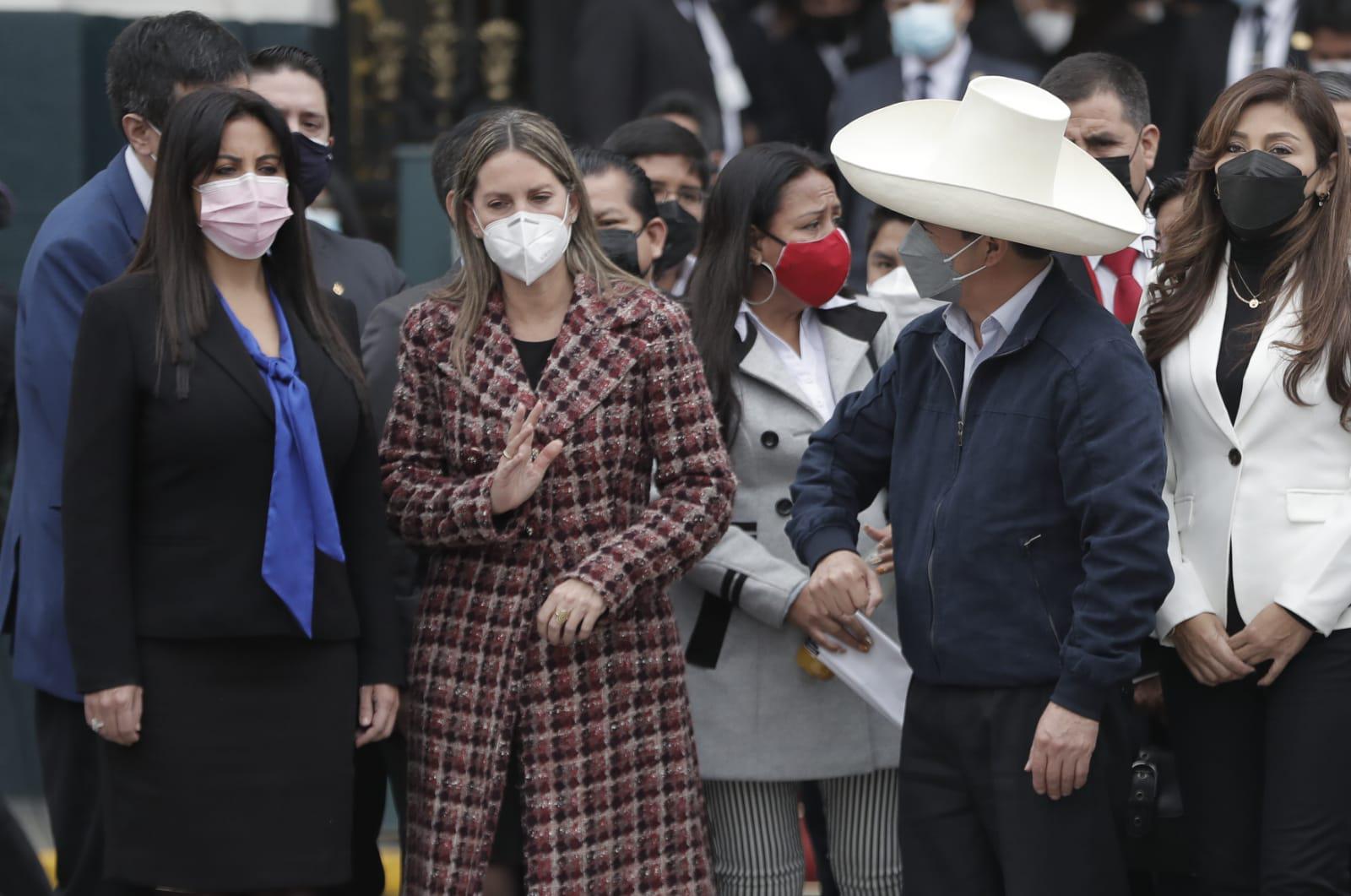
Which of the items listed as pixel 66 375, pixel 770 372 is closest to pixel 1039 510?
pixel 770 372

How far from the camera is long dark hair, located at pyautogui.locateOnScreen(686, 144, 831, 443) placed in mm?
4375

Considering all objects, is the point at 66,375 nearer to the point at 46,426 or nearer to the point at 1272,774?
the point at 46,426

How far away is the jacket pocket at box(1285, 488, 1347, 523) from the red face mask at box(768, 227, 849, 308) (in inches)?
48.3

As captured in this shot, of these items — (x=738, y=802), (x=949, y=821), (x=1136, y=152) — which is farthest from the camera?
(x=1136, y=152)

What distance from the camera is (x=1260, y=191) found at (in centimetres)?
369

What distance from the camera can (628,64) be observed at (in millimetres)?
7332

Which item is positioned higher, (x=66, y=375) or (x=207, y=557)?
(x=66, y=375)

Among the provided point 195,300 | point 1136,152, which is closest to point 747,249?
point 1136,152

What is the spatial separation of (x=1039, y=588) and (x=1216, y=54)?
455 cm

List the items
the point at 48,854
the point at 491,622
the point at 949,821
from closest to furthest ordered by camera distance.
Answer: the point at 949,821, the point at 491,622, the point at 48,854

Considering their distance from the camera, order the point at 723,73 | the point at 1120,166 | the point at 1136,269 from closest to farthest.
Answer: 1. the point at 1120,166
2. the point at 1136,269
3. the point at 723,73

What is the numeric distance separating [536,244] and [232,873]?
142cm

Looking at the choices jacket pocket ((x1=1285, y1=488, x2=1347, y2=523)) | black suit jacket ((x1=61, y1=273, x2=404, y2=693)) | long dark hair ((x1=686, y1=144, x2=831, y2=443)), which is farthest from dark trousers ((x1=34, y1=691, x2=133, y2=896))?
jacket pocket ((x1=1285, y1=488, x2=1347, y2=523))

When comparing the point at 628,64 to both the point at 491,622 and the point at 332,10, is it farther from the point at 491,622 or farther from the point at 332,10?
the point at 491,622
